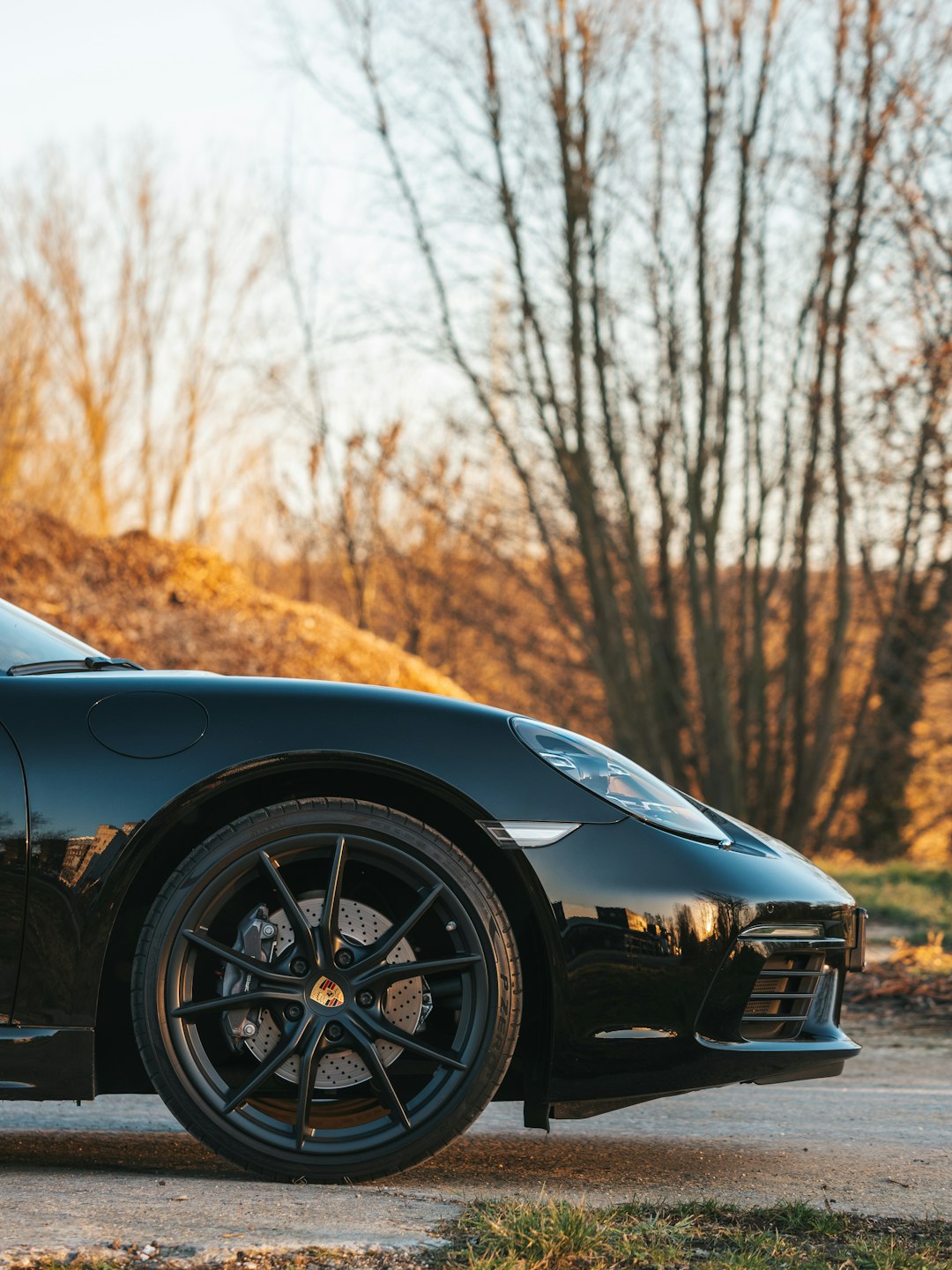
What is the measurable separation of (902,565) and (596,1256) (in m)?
13.0

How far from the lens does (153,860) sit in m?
2.89

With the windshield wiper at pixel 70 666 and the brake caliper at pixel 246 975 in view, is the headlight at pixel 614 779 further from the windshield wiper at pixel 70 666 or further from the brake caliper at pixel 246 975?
the windshield wiper at pixel 70 666

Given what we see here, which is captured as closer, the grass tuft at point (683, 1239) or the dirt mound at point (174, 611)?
the grass tuft at point (683, 1239)

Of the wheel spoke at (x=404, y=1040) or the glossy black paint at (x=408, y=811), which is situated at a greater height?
the glossy black paint at (x=408, y=811)

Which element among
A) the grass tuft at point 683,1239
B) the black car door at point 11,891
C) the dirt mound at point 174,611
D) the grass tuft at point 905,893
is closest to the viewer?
the grass tuft at point 683,1239

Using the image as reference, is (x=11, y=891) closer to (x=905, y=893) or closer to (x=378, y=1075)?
(x=378, y=1075)

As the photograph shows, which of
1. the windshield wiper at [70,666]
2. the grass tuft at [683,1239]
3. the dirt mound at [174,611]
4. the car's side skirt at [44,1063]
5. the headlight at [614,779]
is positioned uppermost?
the dirt mound at [174,611]

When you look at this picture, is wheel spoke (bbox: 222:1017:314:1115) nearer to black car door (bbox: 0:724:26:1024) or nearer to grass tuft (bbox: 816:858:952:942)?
black car door (bbox: 0:724:26:1024)

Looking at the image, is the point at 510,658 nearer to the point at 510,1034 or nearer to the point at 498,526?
the point at 498,526

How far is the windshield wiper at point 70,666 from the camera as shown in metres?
3.16

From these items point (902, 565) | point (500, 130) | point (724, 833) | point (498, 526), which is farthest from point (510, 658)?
point (724, 833)

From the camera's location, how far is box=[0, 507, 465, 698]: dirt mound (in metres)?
10.2

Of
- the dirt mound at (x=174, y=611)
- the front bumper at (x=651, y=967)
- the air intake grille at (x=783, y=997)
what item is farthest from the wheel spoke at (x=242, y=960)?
the dirt mound at (x=174, y=611)

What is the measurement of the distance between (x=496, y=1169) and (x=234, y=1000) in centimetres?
83
